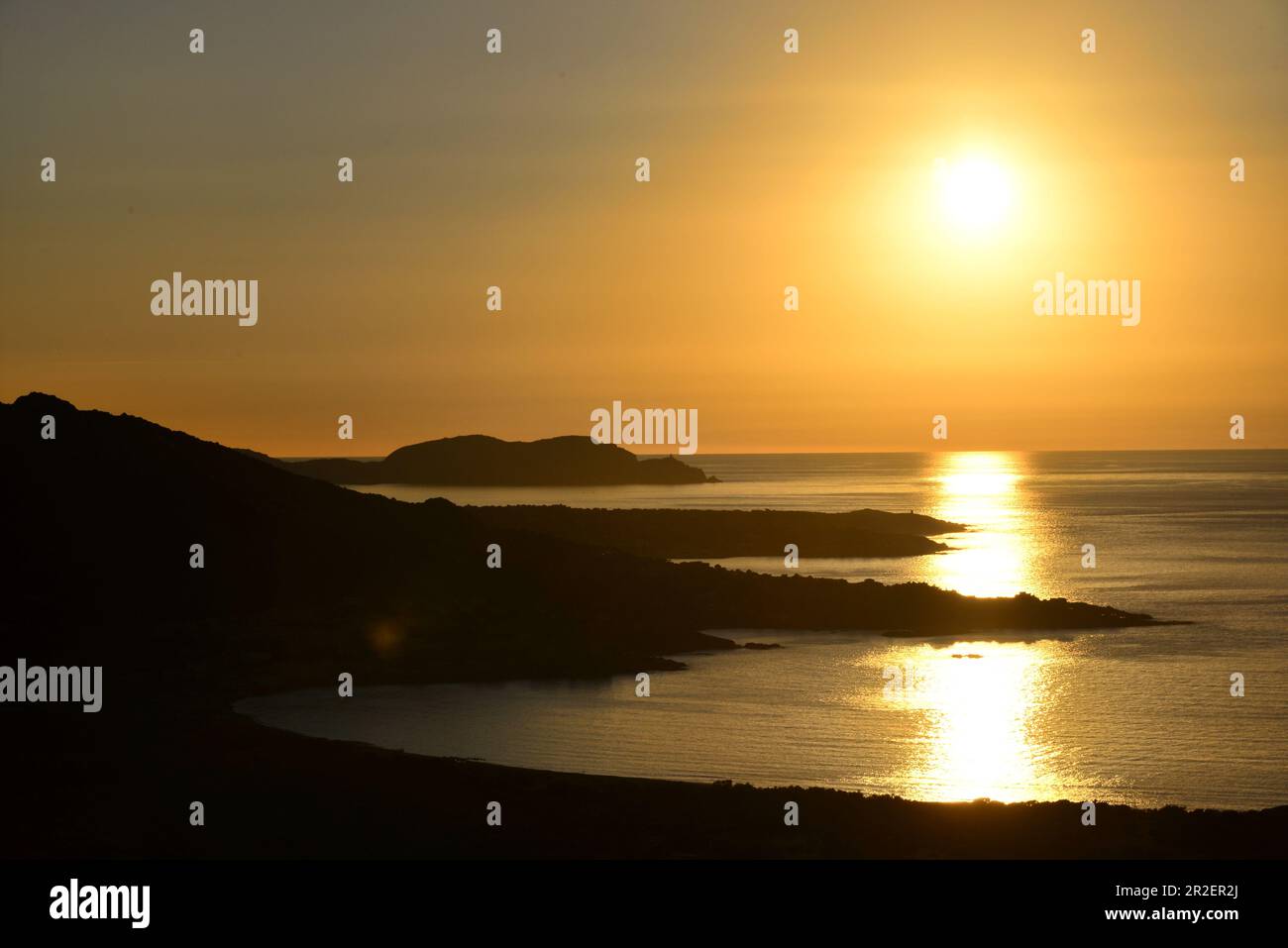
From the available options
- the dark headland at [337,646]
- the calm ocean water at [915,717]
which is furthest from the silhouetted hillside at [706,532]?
the calm ocean water at [915,717]

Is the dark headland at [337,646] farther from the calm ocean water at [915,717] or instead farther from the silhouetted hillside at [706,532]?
the silhouetted hillside at [706,532]

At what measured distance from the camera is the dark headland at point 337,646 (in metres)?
27.2

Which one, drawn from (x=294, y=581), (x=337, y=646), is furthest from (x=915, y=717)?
(x=294, y=581)

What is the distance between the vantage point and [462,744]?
4034 centimetres

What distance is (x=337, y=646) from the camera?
172 ft

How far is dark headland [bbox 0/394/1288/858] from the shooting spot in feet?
89.2

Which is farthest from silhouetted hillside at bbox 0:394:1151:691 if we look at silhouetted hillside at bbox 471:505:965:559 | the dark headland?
silhouetted hillside at bbox 471:505:965:559

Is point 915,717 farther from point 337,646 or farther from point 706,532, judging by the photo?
point 706,532

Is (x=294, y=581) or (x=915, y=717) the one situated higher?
(x=294, y=581)
